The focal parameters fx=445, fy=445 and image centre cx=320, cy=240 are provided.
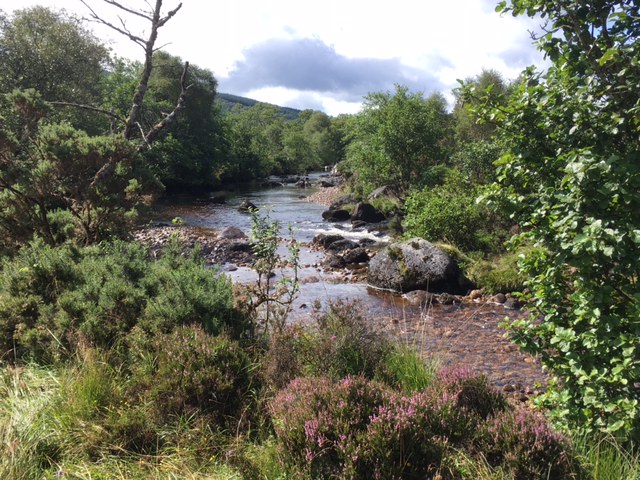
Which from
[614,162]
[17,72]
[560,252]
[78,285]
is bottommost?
[78,285]

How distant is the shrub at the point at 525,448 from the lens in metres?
2.92

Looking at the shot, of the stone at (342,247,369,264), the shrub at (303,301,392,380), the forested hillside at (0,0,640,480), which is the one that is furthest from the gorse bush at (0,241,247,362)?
the stone at (342,247,369,264)

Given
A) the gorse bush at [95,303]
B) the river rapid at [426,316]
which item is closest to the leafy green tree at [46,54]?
the river rapid at [426,316]

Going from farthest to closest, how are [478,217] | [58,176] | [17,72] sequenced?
[17,72], [478,217], [58,176]

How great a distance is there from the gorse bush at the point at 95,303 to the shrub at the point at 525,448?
111 inches

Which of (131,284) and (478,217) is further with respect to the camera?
(478,217)

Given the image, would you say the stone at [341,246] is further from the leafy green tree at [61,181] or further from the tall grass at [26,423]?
the tall grass at [26,423]

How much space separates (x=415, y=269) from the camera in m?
12.2

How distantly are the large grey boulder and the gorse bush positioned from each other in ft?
24.4

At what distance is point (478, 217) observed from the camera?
14.4 meters

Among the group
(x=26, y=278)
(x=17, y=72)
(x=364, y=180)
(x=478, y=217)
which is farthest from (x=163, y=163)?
(x=26, y=278)

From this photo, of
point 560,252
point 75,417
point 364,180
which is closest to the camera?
point 560,252

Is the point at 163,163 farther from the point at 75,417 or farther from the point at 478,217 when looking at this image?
the point at 75,417

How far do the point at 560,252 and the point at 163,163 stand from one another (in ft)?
117
